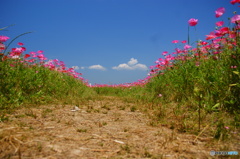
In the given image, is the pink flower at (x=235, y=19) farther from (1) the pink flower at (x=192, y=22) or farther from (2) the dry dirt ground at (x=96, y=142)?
(2) the dry dirt ground at (x=96, y=142)

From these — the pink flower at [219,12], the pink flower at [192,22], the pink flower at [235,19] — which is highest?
the pink flower at [192,22]

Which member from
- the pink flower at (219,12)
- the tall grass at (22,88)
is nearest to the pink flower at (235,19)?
the pink flower at (219,12)

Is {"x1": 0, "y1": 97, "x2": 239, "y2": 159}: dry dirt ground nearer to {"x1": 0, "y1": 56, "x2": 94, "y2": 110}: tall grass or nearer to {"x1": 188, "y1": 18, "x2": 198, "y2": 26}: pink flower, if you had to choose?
{"x1": 0, "y1": 56, "x2": 94, "y2": 110}: tall grass

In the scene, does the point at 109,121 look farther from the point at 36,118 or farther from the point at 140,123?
the point at 36,118

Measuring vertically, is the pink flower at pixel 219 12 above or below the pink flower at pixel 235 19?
above

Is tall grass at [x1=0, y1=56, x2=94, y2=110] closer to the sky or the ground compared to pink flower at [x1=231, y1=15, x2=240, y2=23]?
closer to the ground

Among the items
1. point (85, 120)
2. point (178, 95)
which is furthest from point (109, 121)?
point (178, 95)

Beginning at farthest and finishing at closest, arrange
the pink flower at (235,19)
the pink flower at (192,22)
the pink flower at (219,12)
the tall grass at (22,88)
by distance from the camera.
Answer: the pink flower at (192,22)
the pink flower at (219,12)
the tall grass at (22,88)
the pink flower at (235,19)

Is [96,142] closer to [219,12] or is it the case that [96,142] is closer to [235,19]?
[235,19]

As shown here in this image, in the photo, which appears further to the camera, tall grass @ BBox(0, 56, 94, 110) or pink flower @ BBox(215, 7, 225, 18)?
pink flower @ BBox(215, 7, 225, 18)

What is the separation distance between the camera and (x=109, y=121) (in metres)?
2.89

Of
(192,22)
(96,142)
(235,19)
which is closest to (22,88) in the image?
(96,142)

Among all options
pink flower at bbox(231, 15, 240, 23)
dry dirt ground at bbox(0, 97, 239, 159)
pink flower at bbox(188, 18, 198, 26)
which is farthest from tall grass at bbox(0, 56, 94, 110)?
pink flower at bbox(231, 15, 240, 23)

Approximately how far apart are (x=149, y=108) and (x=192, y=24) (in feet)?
8.21
